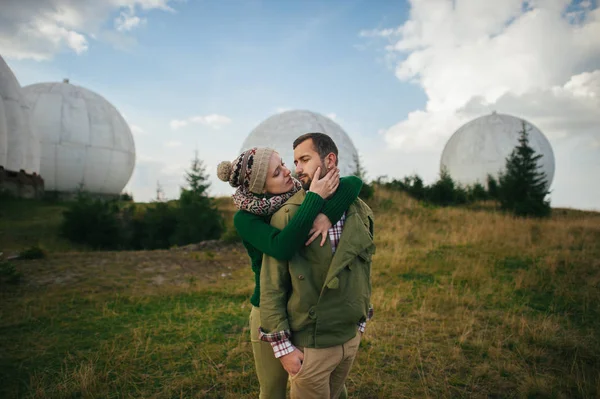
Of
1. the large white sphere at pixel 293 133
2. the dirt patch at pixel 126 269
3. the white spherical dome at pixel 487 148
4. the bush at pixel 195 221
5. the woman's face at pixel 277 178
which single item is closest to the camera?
the woman's face at pixel 277 178

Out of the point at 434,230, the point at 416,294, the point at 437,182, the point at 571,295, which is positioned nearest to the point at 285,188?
the point at 416,294

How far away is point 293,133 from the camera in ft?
51.8

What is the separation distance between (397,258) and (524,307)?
2.64 meters

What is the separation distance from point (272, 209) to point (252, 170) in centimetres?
22

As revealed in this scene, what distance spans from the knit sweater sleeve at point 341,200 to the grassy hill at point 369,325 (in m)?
2.08

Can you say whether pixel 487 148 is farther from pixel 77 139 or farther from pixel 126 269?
pixel 77 139

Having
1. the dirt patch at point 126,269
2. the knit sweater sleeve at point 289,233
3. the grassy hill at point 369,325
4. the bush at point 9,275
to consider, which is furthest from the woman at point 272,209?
the bush at point 9,275

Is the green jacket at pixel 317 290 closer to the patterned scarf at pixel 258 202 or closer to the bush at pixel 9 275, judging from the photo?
the patterned scarf at pixel 258 202

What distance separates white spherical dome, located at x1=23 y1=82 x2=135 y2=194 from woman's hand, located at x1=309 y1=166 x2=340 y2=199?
17751mm

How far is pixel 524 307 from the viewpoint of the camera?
15.4 ft

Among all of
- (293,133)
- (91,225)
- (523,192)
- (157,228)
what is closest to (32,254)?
(91,225)

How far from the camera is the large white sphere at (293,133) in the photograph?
51.0 ft

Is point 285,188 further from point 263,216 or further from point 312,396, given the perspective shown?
point 312,396

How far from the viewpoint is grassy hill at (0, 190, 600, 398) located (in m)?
3.03
